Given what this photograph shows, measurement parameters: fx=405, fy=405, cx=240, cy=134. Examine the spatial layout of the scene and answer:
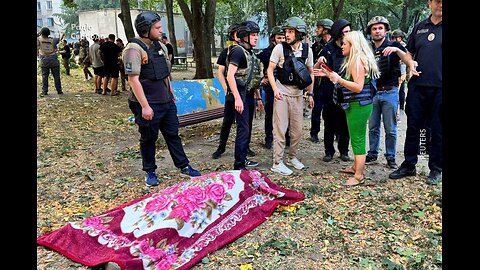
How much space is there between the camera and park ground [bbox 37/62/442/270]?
3254mm

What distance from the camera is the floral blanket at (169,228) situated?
10.3 ft

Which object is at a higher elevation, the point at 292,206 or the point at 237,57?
the point at 237,57

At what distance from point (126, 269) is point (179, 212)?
668 millimetres

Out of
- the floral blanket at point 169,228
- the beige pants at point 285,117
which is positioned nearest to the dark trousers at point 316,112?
the beige pants at point 285,117

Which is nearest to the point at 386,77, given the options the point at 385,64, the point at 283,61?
the point at 385,64

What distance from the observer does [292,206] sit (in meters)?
4.19

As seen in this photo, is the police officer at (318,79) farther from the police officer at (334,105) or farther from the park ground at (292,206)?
the police officer at (334,105)

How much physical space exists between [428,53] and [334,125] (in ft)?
5.39

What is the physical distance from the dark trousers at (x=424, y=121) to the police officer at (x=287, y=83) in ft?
4.07

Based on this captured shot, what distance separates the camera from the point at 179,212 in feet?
11.2

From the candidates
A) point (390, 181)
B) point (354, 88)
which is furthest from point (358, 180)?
point (354, 88)

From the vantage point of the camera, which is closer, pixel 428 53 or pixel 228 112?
pixel 428 53

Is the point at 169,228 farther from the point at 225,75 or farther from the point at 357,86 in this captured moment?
the point at 225,75
